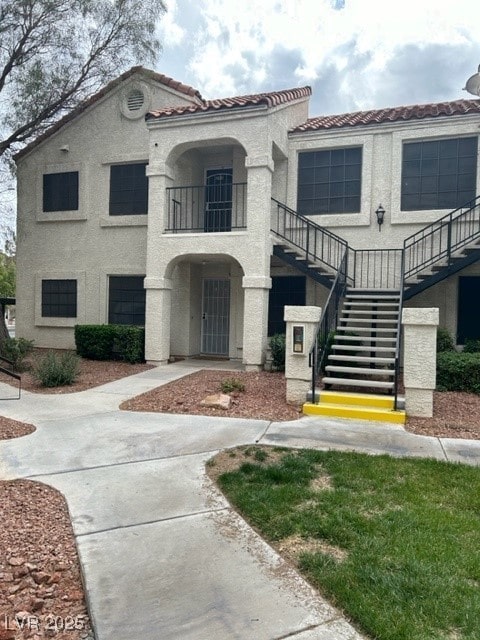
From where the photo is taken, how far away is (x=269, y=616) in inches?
106

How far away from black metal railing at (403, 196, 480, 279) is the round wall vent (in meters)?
8.93

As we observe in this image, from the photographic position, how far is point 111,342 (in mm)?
13109

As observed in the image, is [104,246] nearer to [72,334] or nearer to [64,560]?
[72,334]

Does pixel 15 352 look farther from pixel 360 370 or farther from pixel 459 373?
pixel 459 373

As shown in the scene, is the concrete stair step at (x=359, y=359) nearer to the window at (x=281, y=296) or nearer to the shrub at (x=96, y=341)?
the window at (x=281, y=296)

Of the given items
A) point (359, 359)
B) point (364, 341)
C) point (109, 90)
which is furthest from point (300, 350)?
point (109, 90)

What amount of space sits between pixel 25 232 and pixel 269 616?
15.5 meters

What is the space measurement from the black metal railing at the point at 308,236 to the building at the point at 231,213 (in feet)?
0.18

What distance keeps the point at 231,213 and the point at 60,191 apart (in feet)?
19.1

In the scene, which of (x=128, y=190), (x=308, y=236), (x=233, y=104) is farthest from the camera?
(x=128, y=190)

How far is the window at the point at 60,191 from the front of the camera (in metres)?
15.0

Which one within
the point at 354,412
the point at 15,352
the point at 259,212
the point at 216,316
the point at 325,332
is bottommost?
the point at 354,412

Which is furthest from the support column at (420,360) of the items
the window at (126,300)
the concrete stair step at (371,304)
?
the window at (126,300)

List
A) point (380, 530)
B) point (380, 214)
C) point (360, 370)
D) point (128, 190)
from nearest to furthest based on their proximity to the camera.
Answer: point (380, 530)
point (360, 370)
point (380, 214)
point (128, 190)
